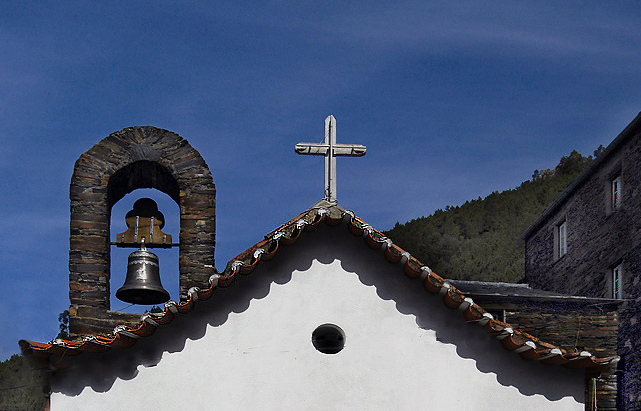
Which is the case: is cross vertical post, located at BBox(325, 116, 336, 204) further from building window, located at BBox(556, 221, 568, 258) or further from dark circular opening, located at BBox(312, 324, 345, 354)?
building window, located at BBox(556, 221, 568, 258)

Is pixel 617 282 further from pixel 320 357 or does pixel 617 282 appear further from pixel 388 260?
pixel 320 357

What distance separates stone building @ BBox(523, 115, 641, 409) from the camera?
30.8m

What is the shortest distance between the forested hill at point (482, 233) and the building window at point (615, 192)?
21.0 meters

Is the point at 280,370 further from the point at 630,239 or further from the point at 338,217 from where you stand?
the point at 630,239

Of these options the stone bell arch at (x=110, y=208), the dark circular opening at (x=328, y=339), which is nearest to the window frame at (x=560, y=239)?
the stone bell arch at (x=110, y=208)

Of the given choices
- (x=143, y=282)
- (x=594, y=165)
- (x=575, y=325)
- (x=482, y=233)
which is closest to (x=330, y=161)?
(x=143, y=282)

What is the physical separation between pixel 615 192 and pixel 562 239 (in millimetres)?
4334

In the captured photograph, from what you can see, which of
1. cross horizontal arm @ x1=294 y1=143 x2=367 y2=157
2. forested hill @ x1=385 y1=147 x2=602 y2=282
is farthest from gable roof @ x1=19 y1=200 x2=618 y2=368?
forested hill @ x1=385 y1=147 x2=602 y2=282

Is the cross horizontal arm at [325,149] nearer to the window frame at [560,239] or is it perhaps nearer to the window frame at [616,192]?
the window frame at [616,192]

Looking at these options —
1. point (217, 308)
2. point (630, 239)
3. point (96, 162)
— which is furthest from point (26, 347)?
point (630, 239)

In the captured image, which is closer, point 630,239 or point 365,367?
point 365,367

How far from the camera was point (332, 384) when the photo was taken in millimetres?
11016

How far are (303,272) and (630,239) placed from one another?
21.9m

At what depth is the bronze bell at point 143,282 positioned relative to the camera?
12812 mm
